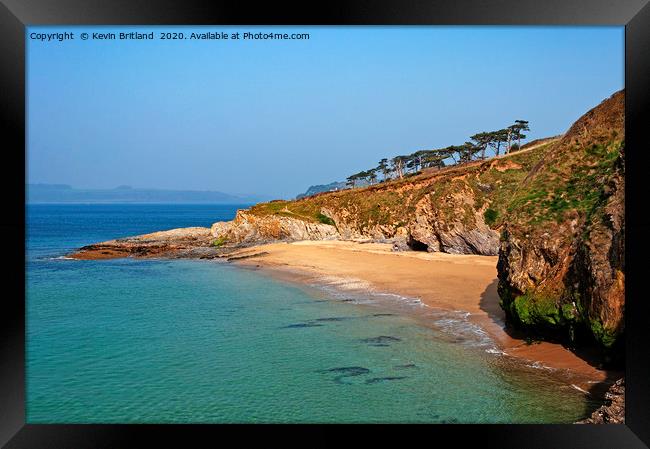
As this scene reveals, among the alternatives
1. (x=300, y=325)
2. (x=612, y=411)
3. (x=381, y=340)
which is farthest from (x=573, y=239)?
(x=300, y=325)

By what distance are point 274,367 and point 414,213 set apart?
78.4ft

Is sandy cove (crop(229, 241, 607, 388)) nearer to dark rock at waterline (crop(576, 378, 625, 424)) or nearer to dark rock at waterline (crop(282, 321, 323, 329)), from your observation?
dark rock at waterline (crop(576, 378, 625, 424))

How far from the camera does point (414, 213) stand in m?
35.2

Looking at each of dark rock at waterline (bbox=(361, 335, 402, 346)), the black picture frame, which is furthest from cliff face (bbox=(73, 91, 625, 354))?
dark rock at waterline (bbox=(361, 335, 402, 346))


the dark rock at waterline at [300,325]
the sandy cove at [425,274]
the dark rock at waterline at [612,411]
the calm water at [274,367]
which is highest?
the sandy cove at [425,274]

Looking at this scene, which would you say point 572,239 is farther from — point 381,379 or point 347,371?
point 347,371

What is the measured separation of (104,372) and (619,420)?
1047cm

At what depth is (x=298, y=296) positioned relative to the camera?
22734 mm

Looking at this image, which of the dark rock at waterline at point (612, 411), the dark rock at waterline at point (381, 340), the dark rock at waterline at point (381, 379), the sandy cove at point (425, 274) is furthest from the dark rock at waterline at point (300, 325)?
the dark rock at waterline at point (612, 411)

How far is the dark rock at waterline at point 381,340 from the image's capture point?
46.7 ft

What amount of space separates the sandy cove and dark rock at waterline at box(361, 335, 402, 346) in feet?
8.55
